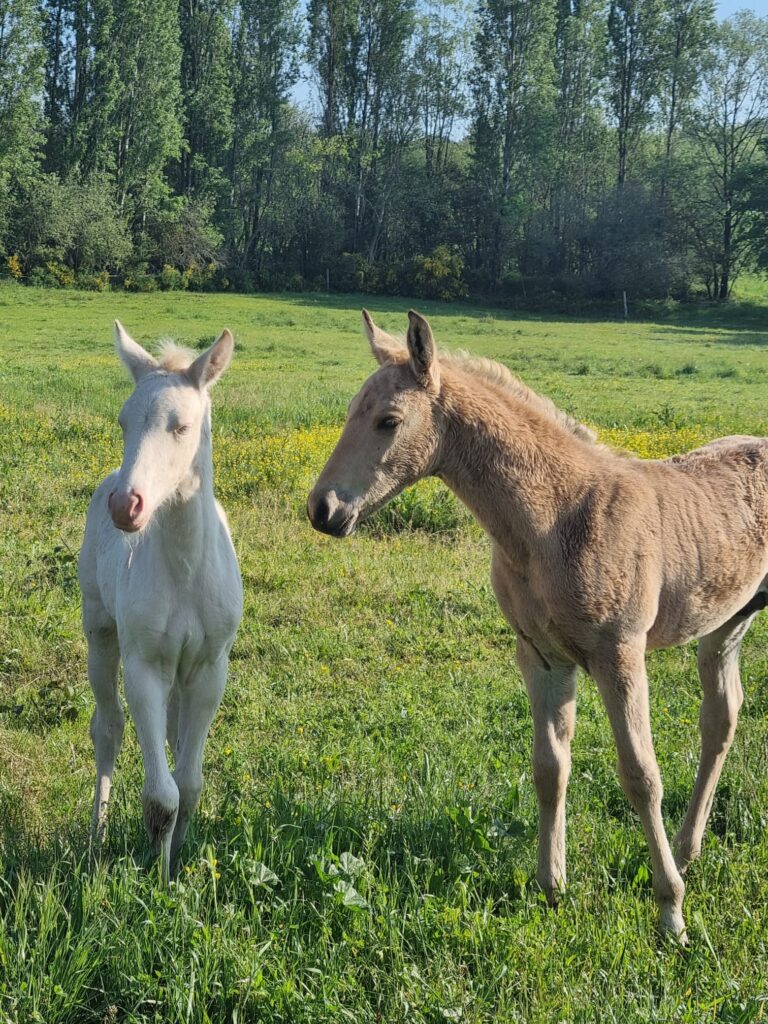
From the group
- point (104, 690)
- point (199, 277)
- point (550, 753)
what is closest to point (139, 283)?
point (199, 277)

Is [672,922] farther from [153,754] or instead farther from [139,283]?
[139,283]

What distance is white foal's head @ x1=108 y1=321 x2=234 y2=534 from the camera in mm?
3279

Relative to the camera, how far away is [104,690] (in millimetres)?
4453

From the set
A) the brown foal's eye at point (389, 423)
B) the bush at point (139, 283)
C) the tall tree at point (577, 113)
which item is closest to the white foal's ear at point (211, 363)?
the brown foal's eye at point (389, 423)

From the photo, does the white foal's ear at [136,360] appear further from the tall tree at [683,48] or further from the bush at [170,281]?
the tall tree at [683,48]

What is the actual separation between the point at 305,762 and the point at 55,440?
8.98 metres

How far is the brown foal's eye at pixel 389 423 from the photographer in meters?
3.25

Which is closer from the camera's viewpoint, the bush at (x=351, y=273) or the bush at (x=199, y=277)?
the bush at (x=199, y=277)

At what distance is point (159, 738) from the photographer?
3.60m

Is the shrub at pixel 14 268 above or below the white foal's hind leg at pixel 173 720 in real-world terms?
above

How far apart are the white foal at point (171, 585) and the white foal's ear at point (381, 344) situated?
2.17ft

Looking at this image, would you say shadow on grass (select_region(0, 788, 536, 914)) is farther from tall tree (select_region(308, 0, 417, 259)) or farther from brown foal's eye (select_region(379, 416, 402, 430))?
tall tree (select_region(308, 0, 417, 259))

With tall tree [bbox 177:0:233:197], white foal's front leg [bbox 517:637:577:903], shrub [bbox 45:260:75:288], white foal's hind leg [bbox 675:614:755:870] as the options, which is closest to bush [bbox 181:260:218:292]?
shrub [bbox 45:260:75:288]

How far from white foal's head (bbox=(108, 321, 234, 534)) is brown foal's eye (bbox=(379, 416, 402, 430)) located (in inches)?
35.4
